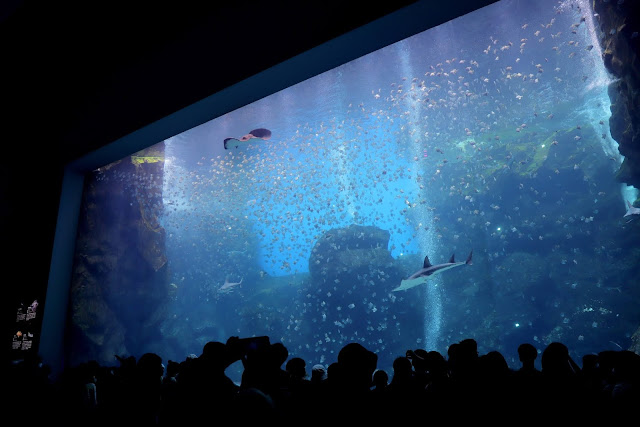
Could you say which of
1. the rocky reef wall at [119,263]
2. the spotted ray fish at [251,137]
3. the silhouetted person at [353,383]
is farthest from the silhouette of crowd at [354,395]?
the rocky reef wall at [119,263]

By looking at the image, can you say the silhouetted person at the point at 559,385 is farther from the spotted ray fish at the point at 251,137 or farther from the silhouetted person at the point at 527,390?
the spotted ray fish at the point at 251,137

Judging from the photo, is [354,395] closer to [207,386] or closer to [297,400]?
[297,400]

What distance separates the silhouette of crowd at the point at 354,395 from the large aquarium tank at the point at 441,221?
8.87m

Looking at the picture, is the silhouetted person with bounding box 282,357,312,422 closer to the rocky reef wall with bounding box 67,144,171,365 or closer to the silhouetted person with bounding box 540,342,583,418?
the silhouetted person with bounding box 540,342,583,418

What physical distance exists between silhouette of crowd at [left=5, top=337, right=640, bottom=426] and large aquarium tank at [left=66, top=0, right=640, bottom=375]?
887cm

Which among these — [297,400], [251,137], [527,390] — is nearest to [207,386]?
[297,400]

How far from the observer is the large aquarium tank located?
48.4 ft

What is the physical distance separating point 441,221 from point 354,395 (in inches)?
966

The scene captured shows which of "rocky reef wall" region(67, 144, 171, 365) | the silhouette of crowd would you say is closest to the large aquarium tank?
"rocky reef wall" region(67, 144, 171, 365)

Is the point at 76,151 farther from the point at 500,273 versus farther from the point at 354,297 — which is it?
the point at 500,273

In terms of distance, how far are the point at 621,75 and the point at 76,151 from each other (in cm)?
1437

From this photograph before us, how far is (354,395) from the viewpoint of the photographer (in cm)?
175

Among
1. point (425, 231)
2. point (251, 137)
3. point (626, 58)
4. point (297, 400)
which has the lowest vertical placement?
point (297, 400)

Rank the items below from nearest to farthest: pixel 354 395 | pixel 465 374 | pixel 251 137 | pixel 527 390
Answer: pixel 354 395 < pixel 527 390 < pixel 465 374 < pixel 251 137
